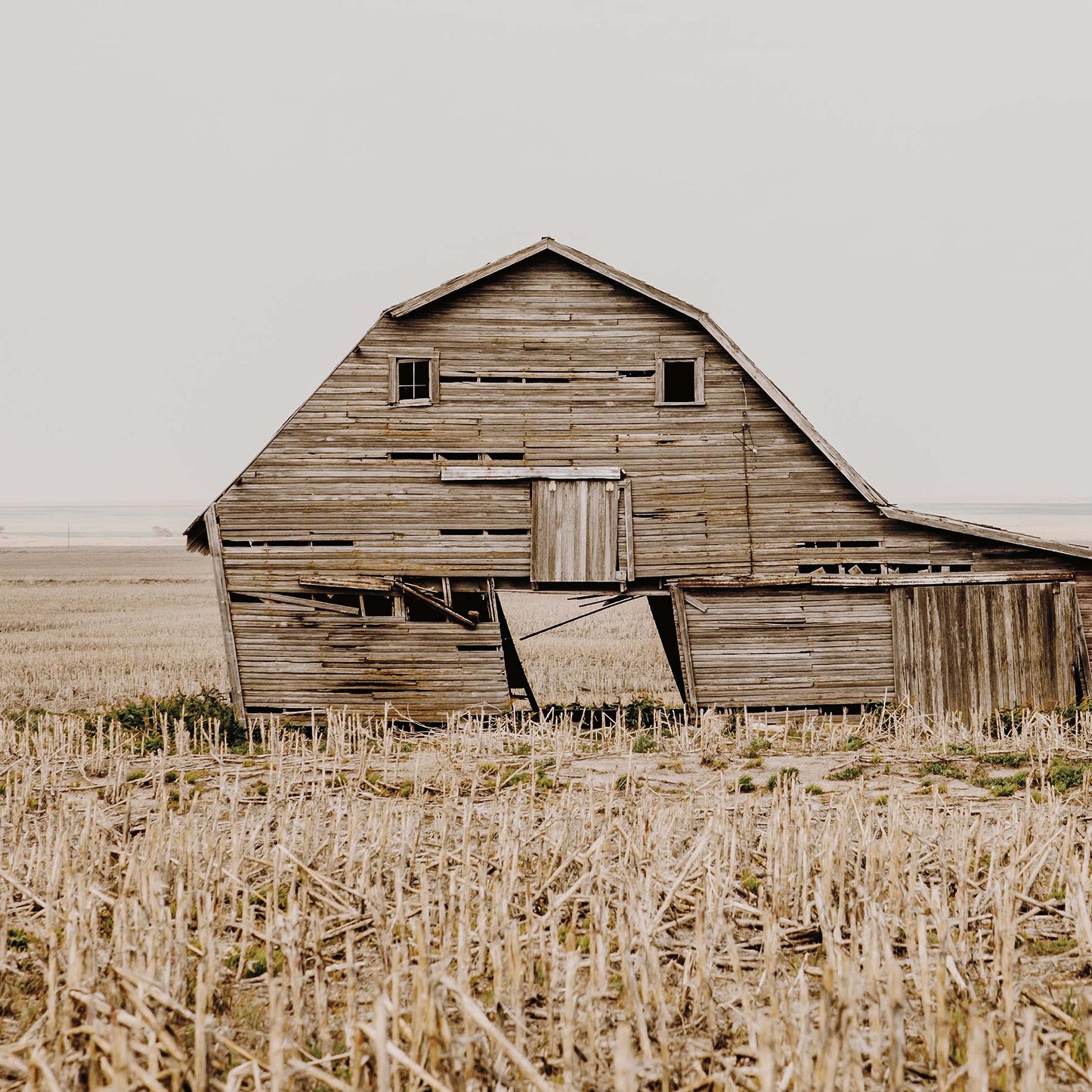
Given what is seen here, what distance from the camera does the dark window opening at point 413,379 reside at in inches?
744

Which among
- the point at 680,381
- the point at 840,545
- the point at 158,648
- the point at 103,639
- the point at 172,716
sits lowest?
the point at 172,716

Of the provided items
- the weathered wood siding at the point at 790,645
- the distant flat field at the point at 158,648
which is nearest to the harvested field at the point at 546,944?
the weathered wood siding at the point at 790,645

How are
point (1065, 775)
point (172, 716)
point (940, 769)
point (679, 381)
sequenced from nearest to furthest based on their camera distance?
point (1065, 775) < point (940, 769) < point (172, 716) < point (679, 381)

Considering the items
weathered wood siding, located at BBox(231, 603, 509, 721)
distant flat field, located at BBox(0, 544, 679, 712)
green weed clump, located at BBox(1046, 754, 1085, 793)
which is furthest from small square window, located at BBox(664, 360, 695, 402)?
green weed clump, located at BBox(1046, 754, 1085, 793)

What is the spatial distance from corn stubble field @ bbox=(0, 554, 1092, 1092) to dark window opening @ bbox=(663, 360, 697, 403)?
7.76 m

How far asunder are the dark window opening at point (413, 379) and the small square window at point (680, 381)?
3950 millimetres

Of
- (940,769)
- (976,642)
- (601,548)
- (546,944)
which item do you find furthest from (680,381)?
(546,944)

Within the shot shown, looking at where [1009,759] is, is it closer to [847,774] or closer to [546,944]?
[847,774]

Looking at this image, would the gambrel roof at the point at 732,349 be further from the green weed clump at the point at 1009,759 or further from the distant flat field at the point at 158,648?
the distant flat field at the point at 158,648

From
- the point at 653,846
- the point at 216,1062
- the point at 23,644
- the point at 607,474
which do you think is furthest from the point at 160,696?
the point at 216,1062

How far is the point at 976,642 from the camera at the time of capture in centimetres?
1861

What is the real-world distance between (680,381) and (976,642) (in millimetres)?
6650

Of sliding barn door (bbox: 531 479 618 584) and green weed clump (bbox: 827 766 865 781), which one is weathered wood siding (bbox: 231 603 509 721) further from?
green weed clump (bbox: 827 766 865 781)

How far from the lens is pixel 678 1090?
5402 millimetres
